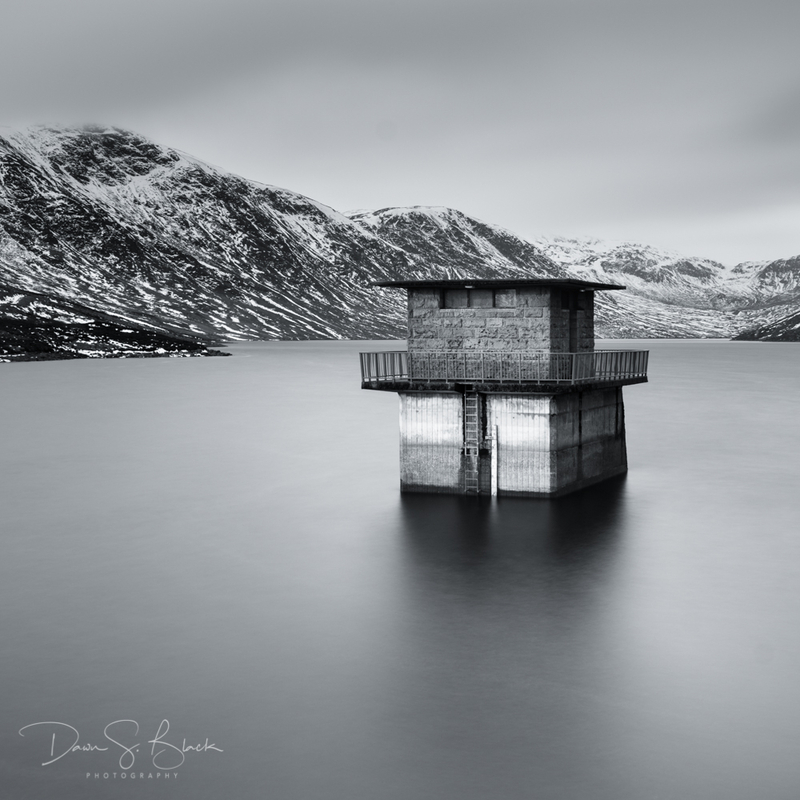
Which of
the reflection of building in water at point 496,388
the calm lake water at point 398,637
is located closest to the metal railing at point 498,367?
the reflection of building in water at point 496,388

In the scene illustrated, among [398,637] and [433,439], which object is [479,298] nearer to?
[433,439]

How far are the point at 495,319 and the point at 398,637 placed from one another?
46.5ft

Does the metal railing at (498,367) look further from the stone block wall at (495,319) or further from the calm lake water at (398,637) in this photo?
the calm lake water at (398,637)

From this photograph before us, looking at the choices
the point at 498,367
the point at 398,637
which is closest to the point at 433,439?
the point at 498,367

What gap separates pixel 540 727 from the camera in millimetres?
18203

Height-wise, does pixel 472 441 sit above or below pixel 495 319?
below

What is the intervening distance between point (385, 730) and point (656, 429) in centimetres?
5485

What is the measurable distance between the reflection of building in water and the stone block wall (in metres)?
0.03

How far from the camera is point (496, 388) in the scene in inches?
1294

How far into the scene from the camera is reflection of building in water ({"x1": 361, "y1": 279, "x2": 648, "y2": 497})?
3325cm

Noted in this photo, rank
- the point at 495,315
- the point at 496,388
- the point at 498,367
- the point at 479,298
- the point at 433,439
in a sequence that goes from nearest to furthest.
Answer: the point at 496,388 < the point at 498,367 < the point at 495,315 < the point at 479,298 < the point at 433,439

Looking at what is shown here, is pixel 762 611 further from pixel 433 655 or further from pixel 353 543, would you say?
pixel 353 543

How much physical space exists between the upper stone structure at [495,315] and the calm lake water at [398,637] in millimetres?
5518

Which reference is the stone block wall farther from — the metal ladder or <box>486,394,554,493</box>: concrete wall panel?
the metal ladder
